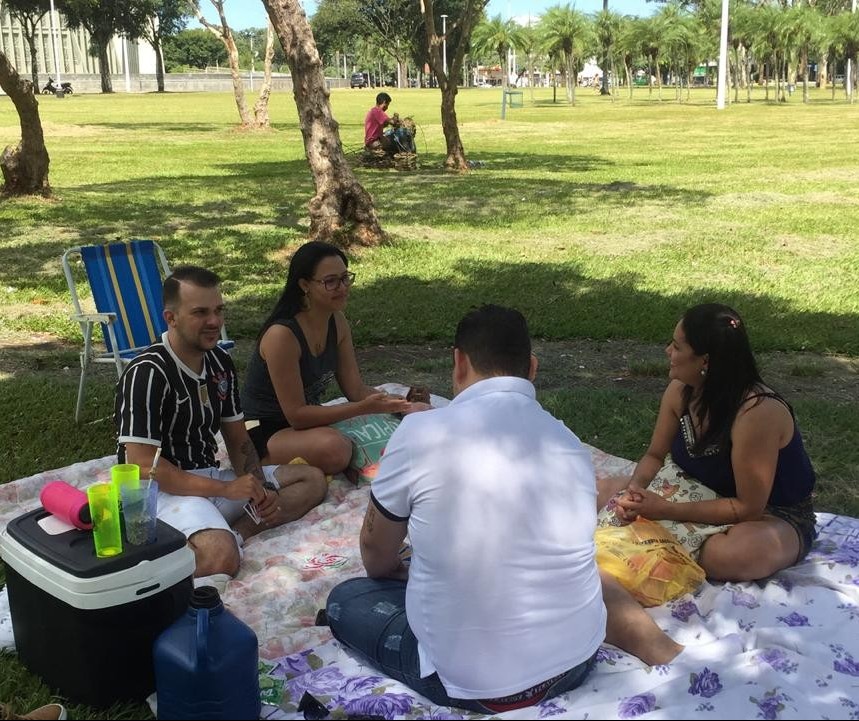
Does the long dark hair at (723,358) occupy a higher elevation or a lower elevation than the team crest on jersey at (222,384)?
higher

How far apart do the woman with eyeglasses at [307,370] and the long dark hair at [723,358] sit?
1693mm

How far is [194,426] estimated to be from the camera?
3.87m

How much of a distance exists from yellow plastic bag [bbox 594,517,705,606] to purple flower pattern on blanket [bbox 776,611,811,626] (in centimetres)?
32

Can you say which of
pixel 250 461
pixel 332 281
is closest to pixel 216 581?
pixel 250 461

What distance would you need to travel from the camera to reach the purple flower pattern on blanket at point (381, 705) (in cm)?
266

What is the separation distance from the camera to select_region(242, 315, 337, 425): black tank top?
15.1ft

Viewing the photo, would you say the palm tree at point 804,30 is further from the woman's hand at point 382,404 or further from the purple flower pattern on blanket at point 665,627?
the purple flower pattern on blanket at point 665,627

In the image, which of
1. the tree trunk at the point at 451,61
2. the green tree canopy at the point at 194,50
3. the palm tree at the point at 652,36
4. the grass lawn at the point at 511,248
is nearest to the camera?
the grass lawn at the point at 511,248

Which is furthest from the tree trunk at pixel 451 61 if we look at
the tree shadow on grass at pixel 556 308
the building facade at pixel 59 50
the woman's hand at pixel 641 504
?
the building facade at pixel 59 50

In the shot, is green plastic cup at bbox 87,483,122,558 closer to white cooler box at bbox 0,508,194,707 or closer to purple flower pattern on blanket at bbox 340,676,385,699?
white cooler box at bbox 0,508,194,707

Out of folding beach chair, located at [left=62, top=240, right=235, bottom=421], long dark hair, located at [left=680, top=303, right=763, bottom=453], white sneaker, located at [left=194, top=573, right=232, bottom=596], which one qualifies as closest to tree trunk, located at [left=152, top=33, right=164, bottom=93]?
folding beach chair, located at [left=62, top=240, right=235, bottom=421]

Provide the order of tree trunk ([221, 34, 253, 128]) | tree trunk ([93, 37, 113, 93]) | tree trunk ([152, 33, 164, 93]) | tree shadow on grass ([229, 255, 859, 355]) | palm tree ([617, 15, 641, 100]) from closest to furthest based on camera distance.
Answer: tree shadow on grass ([229, 255, 859, 355]) < tree trunk ([221, 34, 253, 128]) < palm tree ([617, 15, 641, 100]) < tree trunk ([93, 37, 113, 93]) < tree trunk ([152, 33, 164, 93])

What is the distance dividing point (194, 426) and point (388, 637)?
1469 mm

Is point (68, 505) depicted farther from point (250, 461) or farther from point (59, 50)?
point (59, 50)
